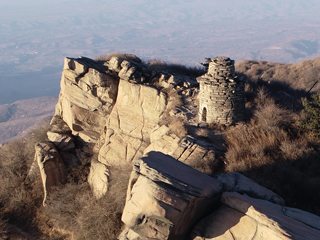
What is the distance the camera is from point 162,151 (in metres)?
12.3

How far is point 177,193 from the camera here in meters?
7.04

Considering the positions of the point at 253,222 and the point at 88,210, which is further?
the point at 88,210

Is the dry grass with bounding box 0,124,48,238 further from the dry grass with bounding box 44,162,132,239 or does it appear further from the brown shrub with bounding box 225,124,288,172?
the brown shrub with bounding box 225,124,288,172

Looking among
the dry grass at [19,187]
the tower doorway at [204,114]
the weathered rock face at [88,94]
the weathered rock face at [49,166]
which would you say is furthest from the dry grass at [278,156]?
the dry grass at [19,187]

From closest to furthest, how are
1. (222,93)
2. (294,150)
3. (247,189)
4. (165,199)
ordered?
(165,199) < (247,189) < (294,150) < (222,93)

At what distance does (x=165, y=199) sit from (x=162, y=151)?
545cm

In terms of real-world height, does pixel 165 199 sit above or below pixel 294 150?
above

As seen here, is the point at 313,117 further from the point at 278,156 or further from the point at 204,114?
the point at 204,114

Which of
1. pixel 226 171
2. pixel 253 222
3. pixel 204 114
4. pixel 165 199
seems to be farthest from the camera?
pixel 204 114

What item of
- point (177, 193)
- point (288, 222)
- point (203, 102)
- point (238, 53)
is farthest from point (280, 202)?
point (238, 53)

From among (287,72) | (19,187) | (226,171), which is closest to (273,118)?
(226,171)

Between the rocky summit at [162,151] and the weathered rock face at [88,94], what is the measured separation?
0.18 feet

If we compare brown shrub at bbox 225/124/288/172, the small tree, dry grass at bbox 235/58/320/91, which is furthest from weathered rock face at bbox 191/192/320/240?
dry grass at bbox 235/58/320/91

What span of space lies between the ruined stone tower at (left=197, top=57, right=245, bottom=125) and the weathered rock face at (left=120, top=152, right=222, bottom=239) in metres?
5.02
